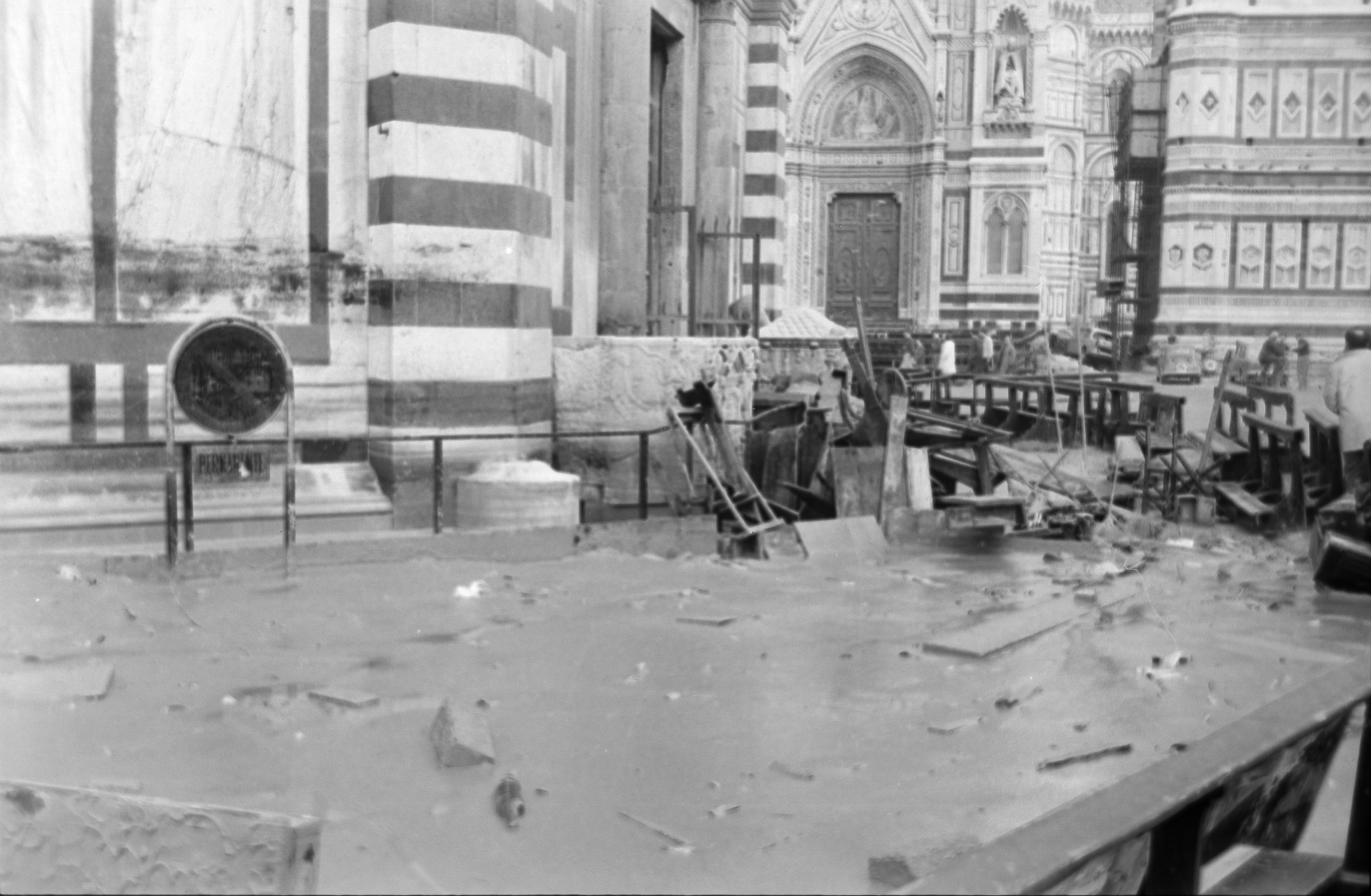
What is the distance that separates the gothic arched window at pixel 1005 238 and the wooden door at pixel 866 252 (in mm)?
2554

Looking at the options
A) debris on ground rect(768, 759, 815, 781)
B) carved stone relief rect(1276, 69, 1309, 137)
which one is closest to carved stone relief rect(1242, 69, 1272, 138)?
carved stone relief rect(1276, 69, 1309, 137)

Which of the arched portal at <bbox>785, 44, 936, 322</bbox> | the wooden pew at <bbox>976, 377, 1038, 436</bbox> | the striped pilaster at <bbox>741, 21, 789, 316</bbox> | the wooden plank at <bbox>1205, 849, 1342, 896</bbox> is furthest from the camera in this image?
the arched portal at <bbox>785, 44, 936, 322</bbox>

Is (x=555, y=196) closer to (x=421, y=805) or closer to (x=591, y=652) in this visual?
(x=591, y=652)

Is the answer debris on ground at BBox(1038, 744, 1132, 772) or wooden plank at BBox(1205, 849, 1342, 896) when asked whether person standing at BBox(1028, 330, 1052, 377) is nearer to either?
debris on ground at BBox(1038, 744, 1132, 772)

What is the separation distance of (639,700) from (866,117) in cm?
3507

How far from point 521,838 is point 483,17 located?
6.74m

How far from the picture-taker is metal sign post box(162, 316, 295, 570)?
7.39 metres

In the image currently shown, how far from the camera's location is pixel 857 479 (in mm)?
10445

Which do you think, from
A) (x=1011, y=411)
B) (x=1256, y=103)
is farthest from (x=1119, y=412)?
(x=1256, y=103)

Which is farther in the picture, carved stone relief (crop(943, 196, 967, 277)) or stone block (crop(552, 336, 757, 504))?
carved stone relief (crop(943, 196, 967, 277))

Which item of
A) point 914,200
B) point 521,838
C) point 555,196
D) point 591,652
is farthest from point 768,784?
point 914,200

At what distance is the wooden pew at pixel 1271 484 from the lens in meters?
10.7

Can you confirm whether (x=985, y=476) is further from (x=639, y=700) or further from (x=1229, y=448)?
(x=639, y=700)

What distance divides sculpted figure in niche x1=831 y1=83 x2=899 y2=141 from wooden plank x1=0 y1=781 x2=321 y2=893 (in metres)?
37.1
